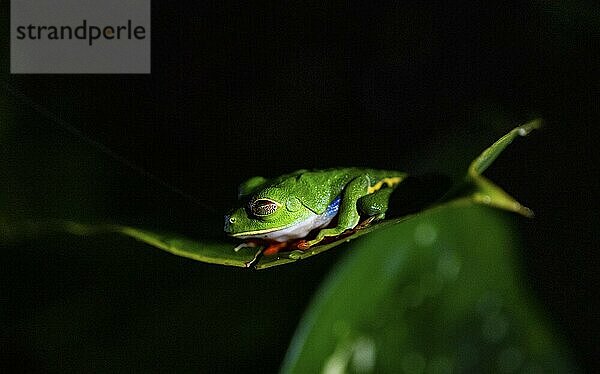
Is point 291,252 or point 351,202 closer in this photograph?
point 291,252

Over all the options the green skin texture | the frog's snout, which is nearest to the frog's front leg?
the green skin texture

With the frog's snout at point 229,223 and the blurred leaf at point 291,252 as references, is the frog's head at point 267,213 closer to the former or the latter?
the frog's snout at point 229,223

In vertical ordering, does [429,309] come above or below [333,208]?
below

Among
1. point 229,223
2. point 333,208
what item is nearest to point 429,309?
point 333,208

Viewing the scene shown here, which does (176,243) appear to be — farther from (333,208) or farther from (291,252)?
(333,208)

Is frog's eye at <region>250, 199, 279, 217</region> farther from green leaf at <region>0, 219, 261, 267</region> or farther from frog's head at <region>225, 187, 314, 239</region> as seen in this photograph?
green leaf at <region>0, 219, 261, 267</region>

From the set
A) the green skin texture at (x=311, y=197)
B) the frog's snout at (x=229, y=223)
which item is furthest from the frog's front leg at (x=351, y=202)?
the frog's snout at (x=229, y=223)

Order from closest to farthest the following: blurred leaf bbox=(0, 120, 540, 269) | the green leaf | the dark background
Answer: blurred leaf bbox=(0, 120, 540, 269) < the green leaf < the dark background

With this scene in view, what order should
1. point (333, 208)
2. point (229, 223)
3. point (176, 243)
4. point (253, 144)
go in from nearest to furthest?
point (176, 243) < point (229, 223) < point (333, 208) < point (253, 144)
